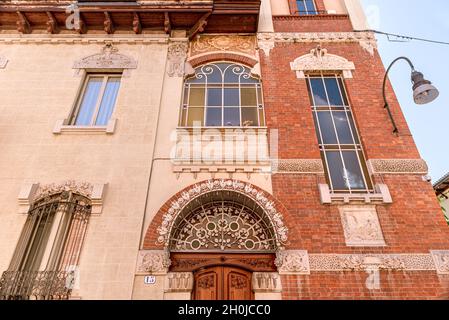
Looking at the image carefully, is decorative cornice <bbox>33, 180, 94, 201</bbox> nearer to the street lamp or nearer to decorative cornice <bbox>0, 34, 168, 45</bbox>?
decorative cornice <bbox>0, 34, 168, 45</bbox>

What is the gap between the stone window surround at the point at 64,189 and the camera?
22.3 ft

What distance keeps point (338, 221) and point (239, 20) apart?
693 centimetres

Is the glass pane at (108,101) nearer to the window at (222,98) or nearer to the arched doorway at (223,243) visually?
the window at (222,98)

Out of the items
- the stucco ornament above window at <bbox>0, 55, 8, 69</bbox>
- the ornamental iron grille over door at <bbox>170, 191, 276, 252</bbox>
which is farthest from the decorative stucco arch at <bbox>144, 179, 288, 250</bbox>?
the stucco ornament above window at <bbox>0, 55, 8, 69</bbox>

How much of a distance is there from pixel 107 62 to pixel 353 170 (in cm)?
769

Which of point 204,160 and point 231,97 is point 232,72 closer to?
point 231,97

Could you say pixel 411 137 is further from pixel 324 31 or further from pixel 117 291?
pixel 117 291

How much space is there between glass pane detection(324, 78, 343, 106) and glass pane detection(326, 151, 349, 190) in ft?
5.65

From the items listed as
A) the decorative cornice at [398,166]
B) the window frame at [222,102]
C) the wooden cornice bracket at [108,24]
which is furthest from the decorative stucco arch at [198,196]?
the wooden cornice bracket at [108,24]

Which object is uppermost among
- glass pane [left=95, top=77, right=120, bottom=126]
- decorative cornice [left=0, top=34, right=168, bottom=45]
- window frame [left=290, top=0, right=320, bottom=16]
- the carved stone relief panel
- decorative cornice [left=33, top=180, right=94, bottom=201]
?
window frame [left=290, top=0, right=320, bottom=16]

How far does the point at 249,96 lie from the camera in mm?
8922

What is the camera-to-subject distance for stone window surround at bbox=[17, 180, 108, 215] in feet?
22.3

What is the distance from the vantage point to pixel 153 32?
984cm

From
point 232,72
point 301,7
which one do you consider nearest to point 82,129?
point 232,72
